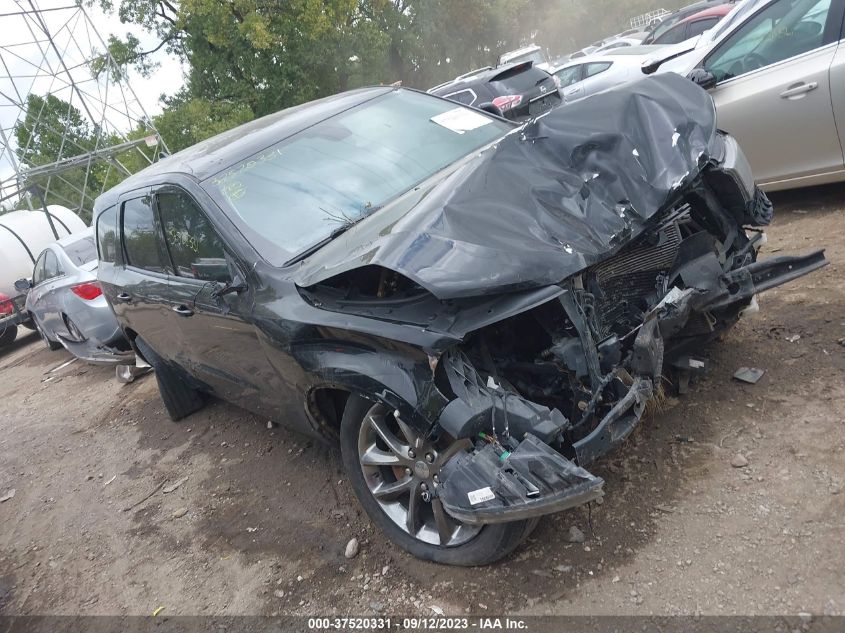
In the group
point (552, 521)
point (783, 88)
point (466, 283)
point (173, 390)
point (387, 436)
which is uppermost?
point (466, 283)

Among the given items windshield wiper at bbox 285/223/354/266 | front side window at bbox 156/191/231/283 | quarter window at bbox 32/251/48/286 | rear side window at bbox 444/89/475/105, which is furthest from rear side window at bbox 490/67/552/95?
quarter window at bbox 32/251/48/286

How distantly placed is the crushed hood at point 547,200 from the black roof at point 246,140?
40.5 inches

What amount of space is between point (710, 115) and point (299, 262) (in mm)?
2145

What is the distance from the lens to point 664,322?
2.73 meters

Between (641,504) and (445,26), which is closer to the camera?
(641,504)

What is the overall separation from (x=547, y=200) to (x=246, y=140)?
2026 mm

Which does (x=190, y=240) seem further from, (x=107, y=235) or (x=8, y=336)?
(x=8, y=336)

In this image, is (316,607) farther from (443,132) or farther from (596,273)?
(443,132)

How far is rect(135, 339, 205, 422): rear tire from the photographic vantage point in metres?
5.12

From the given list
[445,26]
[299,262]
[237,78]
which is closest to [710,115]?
[299,262]

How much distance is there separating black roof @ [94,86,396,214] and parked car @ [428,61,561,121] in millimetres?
4205

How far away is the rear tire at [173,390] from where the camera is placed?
5125 mm

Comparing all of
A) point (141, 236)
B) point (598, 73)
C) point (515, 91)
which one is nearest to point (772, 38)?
point (515, 91)

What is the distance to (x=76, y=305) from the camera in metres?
7.24
